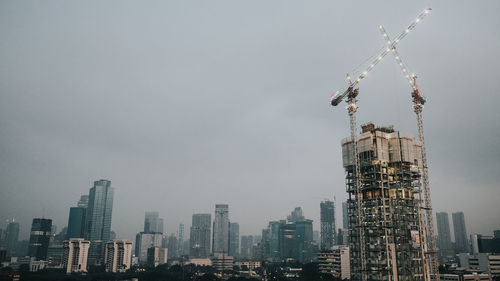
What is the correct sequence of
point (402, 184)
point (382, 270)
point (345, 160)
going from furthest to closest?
point (345, 160), point (402, 184), point (382, 270)

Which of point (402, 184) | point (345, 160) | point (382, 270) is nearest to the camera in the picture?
point (382, 270)

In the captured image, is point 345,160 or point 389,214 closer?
point 389,214

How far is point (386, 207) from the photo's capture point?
5758 inches

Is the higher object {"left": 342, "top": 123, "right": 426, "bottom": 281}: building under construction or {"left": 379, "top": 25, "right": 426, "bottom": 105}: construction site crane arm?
{"left": 379, "top": 25, "right": 426, "bottom": 105}: construction site crane arm

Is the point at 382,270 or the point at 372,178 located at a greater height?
the point at 372,178

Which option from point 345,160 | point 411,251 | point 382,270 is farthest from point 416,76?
point 382,270

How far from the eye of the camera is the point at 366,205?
15212 cm

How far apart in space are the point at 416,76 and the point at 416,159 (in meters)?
39.7

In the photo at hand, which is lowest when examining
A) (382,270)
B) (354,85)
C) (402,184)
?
(382,270)

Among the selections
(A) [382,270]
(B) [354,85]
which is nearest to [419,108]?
(B) [354,85]

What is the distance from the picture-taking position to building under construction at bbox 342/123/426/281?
463 ft

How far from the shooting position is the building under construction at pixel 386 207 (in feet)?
463

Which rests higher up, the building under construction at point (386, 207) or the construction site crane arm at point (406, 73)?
the construction site crane arm at point (406, 73)

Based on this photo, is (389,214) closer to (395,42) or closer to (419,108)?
(419,108)
